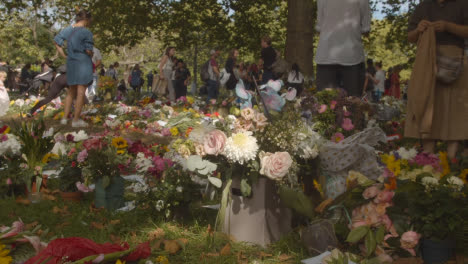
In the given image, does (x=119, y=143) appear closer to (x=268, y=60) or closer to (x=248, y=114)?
(x=248, y=114)

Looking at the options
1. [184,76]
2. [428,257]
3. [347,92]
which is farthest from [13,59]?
[428,257]

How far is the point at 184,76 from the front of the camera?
16.4m

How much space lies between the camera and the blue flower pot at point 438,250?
2.78 metres

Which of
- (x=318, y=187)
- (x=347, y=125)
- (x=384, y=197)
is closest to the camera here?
(x=384, y=197)

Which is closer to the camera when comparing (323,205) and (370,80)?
(323,205)

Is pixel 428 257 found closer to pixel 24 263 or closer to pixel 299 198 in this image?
pixel 299 198

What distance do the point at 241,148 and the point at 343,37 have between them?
3.16 meters

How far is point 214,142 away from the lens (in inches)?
131

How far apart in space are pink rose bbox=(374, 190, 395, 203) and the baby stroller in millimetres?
14729

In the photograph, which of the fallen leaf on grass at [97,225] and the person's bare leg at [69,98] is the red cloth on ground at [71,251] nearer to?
the fallen leaf on grass at [97,225]

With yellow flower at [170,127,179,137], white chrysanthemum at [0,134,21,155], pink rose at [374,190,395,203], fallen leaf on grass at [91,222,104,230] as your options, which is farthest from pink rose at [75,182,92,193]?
yellow flower at [170,127,179,137]

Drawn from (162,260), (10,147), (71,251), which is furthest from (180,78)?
(71,251)

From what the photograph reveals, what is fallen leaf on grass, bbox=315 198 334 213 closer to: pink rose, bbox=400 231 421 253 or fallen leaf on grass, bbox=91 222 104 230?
pink rose, bbox=400 231 421 253

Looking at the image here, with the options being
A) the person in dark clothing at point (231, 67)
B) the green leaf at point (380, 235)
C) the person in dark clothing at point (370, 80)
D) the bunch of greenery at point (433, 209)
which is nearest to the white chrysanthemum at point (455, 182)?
the bunch of greenery at point (433, 209)
